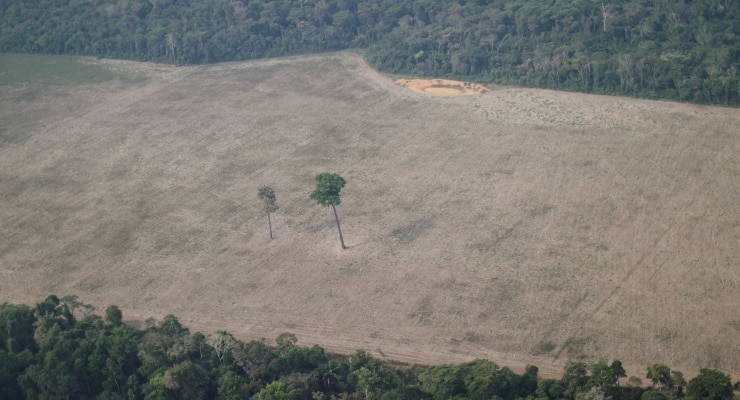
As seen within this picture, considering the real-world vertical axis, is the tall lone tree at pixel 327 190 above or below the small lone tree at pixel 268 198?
above

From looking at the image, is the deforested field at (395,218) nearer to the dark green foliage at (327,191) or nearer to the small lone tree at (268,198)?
the small lone tree at (268,198)

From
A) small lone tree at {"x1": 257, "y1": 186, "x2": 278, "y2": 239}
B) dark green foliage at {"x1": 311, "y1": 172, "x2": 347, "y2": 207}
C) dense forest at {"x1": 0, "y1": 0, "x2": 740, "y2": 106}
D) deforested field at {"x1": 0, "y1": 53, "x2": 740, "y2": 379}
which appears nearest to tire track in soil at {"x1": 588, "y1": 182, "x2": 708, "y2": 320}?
deforested field at {"x1": 0, "y1": 53, "x2": 740, "y2": 379}

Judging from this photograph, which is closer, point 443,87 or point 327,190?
point 327,190

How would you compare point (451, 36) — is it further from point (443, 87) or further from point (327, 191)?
point (327, 191)

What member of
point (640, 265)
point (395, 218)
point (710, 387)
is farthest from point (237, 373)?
point (640, 265)

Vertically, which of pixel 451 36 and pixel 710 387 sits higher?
pixel 451 36

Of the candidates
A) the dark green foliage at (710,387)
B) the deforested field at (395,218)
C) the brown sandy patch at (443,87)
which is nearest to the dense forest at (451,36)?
A: the brown sandy patch at (443,87)

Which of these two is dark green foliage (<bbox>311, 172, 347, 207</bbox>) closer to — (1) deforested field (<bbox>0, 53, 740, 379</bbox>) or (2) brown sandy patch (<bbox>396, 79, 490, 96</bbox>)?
(1) deforested field (<bbox>0, 53, 740, 379</bbox>)

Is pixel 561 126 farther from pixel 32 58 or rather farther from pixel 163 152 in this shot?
pixel 32 58
